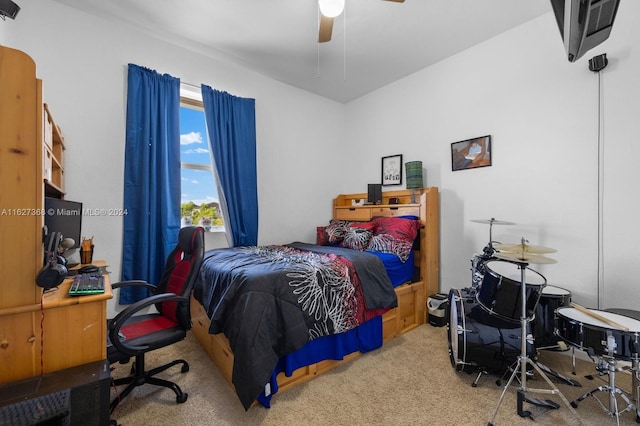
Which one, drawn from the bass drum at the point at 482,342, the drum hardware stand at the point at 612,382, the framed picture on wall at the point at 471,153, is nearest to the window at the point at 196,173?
the bass drum at the point at 482,342

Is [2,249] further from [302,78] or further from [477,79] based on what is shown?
[477,79]

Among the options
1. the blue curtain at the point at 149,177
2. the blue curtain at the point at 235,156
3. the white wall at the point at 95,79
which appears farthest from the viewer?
the blue curtain at the point at 235,156

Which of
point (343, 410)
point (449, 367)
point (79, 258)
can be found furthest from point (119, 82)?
point (449, 367)

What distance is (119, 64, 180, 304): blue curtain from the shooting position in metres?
2.60

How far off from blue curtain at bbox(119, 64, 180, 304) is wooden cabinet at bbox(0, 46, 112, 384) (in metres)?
1.60

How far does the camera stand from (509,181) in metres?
2.67

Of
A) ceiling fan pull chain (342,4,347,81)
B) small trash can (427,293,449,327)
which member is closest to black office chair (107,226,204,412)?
ceiling fan pull chain (342,4,347,81)

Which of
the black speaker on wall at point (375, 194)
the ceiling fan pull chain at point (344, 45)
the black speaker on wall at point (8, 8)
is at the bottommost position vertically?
the black speaker on wall at point (375, 194)

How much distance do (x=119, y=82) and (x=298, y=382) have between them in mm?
3128

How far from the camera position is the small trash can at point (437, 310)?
2.84 metres

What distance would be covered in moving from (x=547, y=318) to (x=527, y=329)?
0.24m

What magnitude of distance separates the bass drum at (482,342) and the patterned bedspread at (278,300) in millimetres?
594

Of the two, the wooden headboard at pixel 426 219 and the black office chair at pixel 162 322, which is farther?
the wooden headboard at pixel 426 219

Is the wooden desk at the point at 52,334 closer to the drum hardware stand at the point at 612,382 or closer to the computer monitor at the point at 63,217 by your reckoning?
the computer monitor at the point at 63,217
